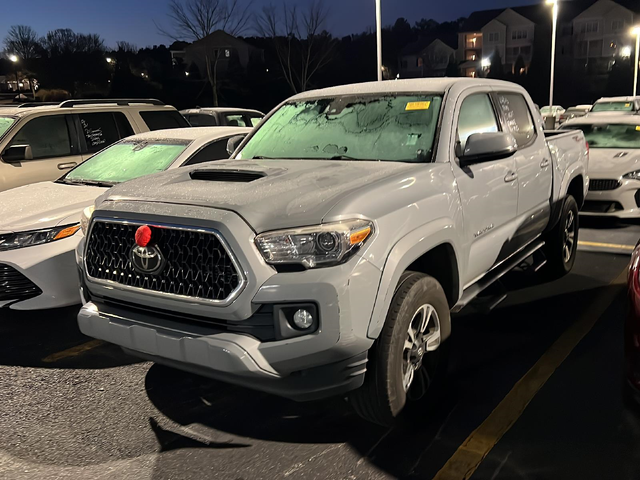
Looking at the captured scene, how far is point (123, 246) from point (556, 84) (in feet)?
239

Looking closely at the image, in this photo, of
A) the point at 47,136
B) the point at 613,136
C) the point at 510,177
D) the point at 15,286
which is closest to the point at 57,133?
the point at 47,136

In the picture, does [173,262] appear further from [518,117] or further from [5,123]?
[5,123]

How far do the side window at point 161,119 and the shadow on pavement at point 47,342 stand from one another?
11.8ft

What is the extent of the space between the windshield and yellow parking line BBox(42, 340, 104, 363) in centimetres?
401

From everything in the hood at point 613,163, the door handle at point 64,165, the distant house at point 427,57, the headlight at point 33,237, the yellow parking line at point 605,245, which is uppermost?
the distant house at point 427,57

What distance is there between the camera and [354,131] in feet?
13.3

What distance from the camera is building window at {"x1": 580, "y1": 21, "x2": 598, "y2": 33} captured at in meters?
73.4

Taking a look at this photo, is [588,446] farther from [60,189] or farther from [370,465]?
[60,189]

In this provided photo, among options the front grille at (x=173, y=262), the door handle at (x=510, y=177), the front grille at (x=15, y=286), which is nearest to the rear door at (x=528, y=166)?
the door handle at (x=510, y=177)

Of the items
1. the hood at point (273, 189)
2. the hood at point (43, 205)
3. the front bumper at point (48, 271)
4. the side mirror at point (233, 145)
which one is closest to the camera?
the hood at point (273, 189)

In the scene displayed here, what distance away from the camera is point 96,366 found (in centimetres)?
420

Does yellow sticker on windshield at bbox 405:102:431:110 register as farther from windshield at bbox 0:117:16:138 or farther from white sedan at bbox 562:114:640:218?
windshield at bbox 0:117:16:138

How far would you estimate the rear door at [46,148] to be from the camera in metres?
7.19

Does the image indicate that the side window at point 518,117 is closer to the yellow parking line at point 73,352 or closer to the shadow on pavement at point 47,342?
the shadow on pavement at point 47,342
